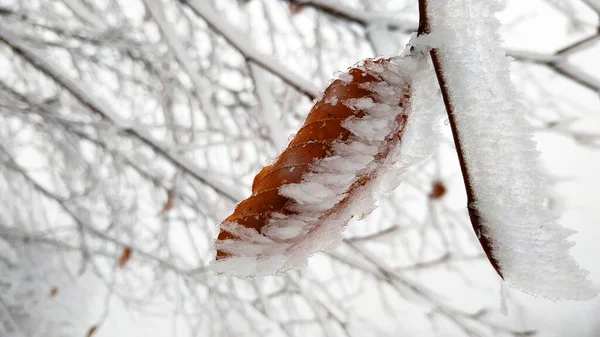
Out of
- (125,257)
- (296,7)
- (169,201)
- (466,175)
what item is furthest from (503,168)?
(125,257)

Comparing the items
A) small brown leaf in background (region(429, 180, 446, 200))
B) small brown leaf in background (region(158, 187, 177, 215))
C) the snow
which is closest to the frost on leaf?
the snow

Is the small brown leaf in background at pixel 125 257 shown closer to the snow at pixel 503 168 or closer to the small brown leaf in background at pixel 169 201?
the small brown leaf in background at pixel 169 201

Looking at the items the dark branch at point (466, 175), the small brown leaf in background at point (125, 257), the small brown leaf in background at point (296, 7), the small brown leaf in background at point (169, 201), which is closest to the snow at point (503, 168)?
the dark branch at point (466, 175)

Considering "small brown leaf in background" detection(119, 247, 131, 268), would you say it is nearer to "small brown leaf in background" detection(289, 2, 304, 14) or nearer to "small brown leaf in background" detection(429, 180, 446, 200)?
"small brown leaf in background" detection(429, 180, 446, 200)

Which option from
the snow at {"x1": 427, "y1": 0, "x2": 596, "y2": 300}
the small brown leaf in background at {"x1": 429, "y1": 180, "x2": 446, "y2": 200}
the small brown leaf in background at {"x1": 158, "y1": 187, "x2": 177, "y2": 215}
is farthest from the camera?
the small brown leaf in background at {"x1": 429, "y1": 180, "x2": 446, "y2": 200}

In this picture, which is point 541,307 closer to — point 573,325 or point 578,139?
point 573,325

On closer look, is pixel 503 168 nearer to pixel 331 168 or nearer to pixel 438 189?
pixel 331 168

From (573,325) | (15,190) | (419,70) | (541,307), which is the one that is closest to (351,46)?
(419,70)
